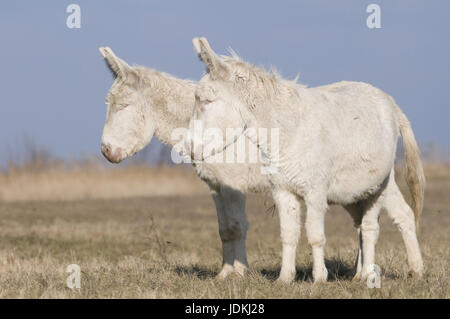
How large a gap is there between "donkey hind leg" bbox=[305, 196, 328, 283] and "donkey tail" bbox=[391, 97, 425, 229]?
8.11 ft

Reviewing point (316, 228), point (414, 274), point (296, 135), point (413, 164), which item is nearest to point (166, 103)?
point (296, 135)

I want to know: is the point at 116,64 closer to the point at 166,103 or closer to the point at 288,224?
the point at 166,103

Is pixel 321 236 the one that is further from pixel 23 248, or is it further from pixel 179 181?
pixel 179 181

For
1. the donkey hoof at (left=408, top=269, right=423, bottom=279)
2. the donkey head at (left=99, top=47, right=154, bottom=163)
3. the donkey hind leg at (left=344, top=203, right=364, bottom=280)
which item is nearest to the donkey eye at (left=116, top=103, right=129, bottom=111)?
the donkey head at (left=99, top=47, right=154, bottom=163)

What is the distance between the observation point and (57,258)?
37.2ft

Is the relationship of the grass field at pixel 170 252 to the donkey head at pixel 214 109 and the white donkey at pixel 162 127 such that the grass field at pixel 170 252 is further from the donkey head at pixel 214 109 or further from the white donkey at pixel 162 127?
the donkey head at pixel 214 109

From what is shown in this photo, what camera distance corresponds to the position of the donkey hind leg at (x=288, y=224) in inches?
255

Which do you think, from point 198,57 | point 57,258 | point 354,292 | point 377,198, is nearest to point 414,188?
point 377,198

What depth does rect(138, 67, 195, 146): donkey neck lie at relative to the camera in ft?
25.9

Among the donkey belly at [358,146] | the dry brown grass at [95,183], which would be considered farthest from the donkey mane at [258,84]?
the dry brown grass at [95,183]

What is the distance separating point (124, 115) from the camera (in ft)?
25.1

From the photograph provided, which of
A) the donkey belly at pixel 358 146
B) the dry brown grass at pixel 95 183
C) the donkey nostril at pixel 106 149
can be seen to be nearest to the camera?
the donkey belly at pixel 358 146

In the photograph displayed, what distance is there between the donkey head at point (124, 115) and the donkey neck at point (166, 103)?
0.29ft

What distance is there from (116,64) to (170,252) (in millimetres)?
5042
